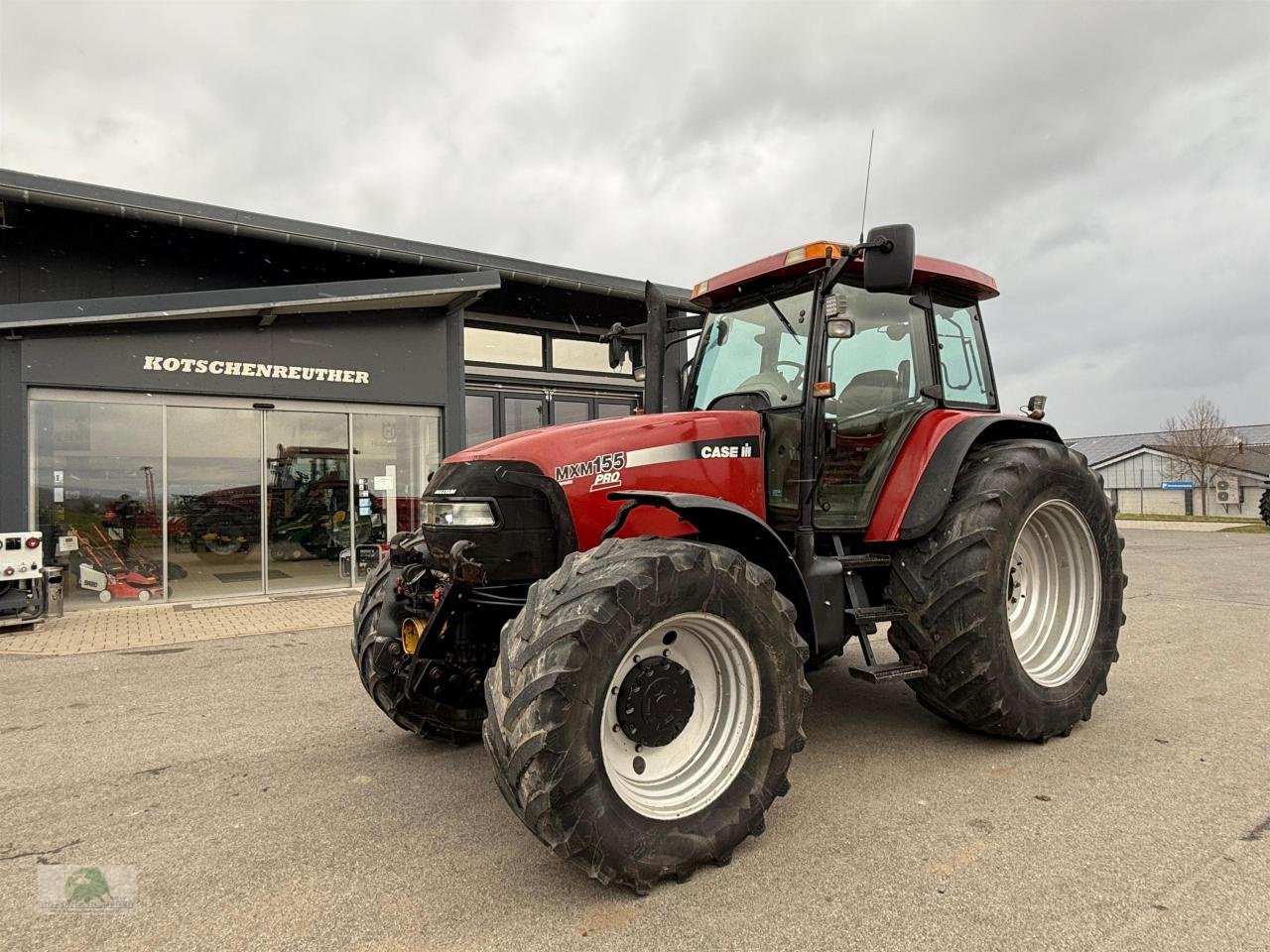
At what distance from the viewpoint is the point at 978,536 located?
142 inches

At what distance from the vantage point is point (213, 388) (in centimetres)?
978

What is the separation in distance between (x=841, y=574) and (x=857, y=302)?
149cm

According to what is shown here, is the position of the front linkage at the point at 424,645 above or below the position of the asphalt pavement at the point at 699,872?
above

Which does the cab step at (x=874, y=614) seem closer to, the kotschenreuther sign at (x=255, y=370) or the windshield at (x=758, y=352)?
the windshield at (x=758, y=352)

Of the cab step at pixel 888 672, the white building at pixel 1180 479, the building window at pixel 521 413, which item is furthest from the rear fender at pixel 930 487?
the white building at pixel 1180 479

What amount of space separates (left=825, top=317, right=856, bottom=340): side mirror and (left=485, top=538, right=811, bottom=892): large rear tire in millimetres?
1350

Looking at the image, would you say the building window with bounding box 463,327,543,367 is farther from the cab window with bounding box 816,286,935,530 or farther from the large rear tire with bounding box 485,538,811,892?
the large rear tire with bounding box 485,538,811,892

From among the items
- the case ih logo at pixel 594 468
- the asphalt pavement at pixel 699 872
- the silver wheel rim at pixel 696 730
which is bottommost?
the asphalt pavement at pixel 699 872

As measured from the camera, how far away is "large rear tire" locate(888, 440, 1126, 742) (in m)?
3.58

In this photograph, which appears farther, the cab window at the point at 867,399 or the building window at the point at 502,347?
the building window at the point at 502,347

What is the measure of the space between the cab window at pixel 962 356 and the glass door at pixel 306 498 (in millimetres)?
8609

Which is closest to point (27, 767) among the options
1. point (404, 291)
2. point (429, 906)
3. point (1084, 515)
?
point (429, 906)

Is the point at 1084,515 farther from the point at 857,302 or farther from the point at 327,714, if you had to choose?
the point at 327,714

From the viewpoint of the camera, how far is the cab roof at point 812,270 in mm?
3686
